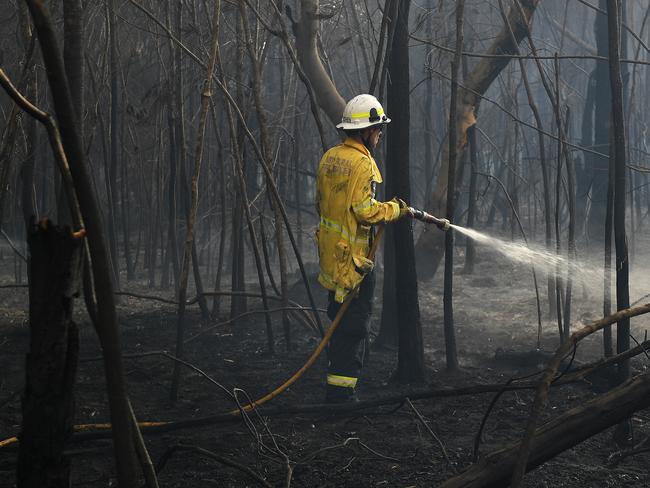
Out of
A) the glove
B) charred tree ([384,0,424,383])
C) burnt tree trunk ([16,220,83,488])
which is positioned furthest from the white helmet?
burnt tree trunk ([16,220,83,488])

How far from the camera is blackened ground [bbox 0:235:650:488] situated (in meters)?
3.69

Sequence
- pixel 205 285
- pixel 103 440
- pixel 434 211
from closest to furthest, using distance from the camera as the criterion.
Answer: pixel 103 440, pixel 434 211, pixel 205 285

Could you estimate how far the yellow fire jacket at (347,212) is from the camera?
184 inches

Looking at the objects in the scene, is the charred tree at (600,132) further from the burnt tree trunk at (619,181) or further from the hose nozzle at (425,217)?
the burnt tree trunk at (619,181)

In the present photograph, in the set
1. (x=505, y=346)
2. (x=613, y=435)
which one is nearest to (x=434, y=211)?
(x=505, y=346)

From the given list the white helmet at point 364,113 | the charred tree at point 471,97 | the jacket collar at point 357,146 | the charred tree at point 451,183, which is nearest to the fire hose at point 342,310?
the charred tree at point 451,183

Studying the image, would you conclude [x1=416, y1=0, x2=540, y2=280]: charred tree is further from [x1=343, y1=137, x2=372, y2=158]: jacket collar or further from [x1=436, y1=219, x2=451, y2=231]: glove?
[x1=436, y1=219, x2=451, y2=231]: glove

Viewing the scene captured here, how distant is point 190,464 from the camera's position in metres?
3.76

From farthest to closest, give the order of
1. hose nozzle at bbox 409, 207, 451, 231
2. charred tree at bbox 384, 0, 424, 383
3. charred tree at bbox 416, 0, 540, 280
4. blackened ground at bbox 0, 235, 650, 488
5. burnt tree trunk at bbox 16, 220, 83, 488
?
charred tree at bbox 416, 0, 540, 280 → charred tree at bbox 384, 0, 424, 383 → hose nozzle at bbox 409, 207, 451, 231 → blackened ground at bbox 0, 235, 650, 488 → burnt tree trunk at bbox 16, 220, 83, 488

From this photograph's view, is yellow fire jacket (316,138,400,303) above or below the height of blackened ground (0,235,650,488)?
above

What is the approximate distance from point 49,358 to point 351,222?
10.5 ft

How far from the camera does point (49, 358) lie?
1.66 meters

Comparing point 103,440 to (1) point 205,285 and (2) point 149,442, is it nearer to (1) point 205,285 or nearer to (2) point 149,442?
(2) point 149,442

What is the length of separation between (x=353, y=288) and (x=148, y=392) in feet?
4.83
